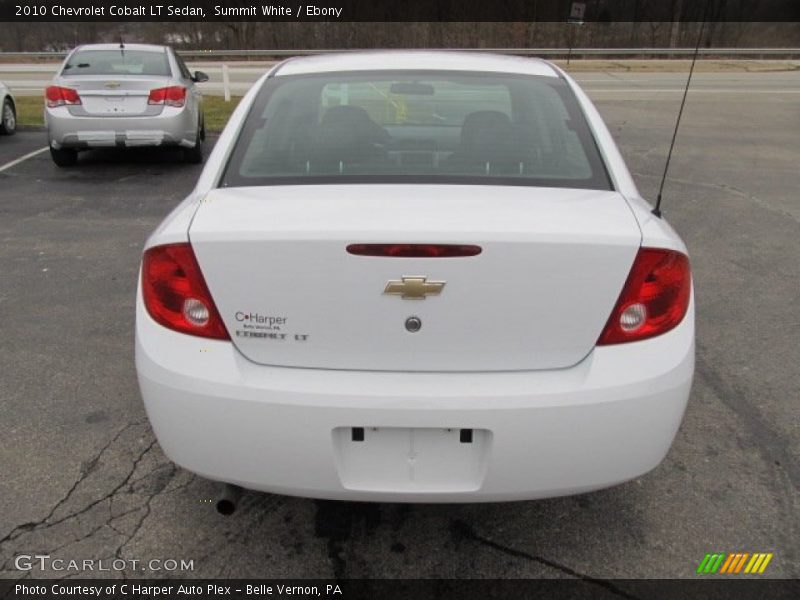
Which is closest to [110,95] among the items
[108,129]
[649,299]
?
[108,129]

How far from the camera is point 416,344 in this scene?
2064 mm

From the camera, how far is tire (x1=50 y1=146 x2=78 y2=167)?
895 centimetres

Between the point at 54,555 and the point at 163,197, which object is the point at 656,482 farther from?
the point at 163,197

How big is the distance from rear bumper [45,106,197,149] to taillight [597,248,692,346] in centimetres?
765

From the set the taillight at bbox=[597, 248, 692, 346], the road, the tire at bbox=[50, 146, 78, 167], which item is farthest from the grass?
the taillight at bbox=[597, 248, 692, 346]

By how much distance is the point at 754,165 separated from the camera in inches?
378

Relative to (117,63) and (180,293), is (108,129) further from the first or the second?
(180,293)

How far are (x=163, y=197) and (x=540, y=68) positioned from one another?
211 inches

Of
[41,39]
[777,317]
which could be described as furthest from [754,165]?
[41,39]

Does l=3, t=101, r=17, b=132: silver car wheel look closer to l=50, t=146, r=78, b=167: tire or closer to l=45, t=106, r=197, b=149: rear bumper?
l=50, t=146, r=78, b=167: tire

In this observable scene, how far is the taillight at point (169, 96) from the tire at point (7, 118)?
379 centimetres

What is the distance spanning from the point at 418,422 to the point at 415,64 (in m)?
1.80

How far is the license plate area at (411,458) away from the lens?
207cm
